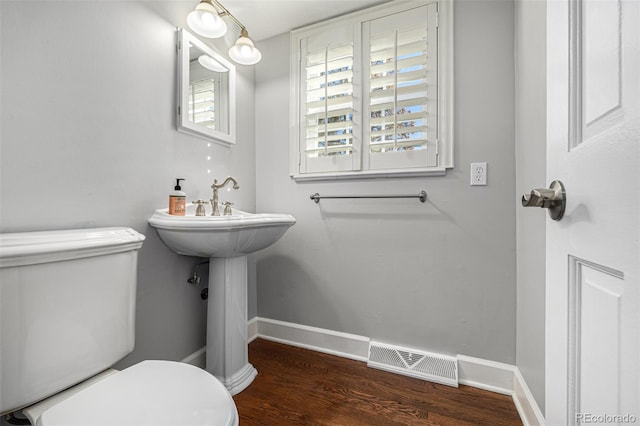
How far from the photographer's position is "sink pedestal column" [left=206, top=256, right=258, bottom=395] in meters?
1.33

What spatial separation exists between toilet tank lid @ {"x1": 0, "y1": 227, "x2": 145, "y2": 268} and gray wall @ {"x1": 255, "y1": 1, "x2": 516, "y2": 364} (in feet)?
3.41

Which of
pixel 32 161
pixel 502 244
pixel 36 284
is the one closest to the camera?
pixel 36 284

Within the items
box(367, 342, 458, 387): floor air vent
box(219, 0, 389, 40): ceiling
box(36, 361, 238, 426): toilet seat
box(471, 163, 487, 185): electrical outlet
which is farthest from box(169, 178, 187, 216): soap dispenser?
box(471, 163, 487, 185): electrical outlet

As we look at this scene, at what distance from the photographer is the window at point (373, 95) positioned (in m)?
1.46

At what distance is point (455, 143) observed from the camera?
1.44m

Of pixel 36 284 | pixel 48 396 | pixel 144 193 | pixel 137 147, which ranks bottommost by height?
pixel 48 396

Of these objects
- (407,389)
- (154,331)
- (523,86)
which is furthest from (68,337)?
(523,86)

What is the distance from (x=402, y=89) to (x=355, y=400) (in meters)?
1.57

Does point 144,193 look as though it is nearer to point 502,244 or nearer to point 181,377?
A: point 181,377

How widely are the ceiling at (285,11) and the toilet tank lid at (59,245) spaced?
144 centimetres

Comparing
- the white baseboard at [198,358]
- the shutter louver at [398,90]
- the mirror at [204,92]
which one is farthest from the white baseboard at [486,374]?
the mirror at [204,92]

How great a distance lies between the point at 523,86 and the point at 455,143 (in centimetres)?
35

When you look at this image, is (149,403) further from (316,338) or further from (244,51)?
(244,51)

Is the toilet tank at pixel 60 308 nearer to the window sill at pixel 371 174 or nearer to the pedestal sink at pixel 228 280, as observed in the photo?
the pedestal sink at pixel 228 280
